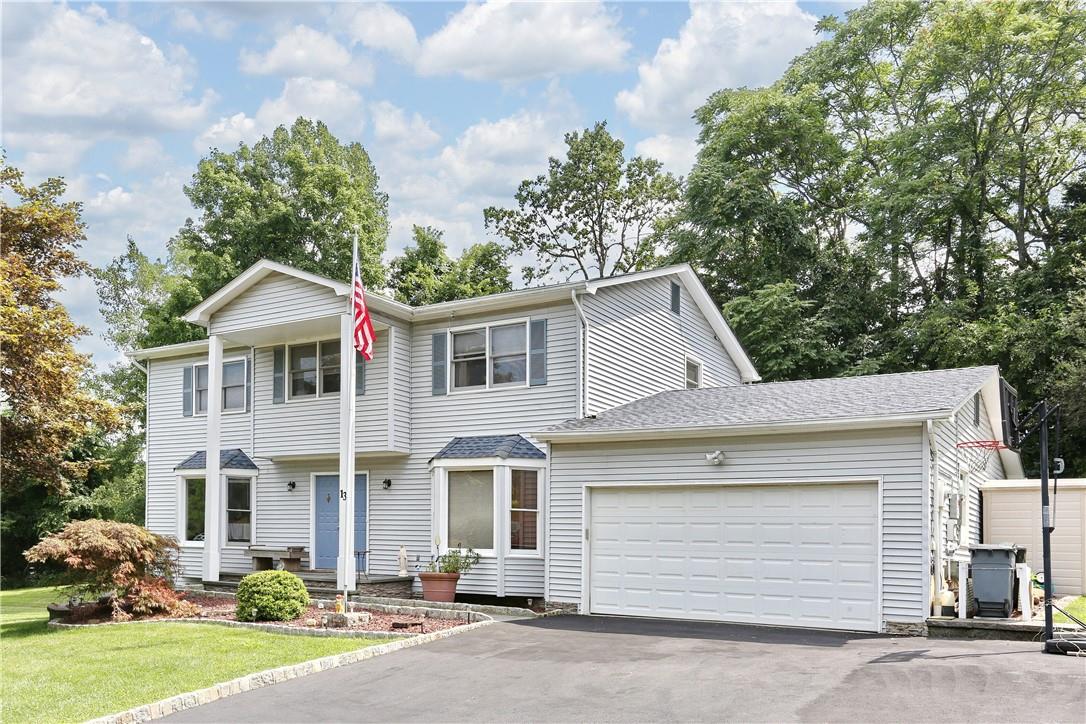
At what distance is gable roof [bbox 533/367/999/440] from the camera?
12.6 metres

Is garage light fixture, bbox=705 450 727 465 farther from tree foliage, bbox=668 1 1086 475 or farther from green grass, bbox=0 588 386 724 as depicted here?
tree foliage, bbox=668 1 1086 475

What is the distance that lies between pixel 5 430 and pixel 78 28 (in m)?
9.95

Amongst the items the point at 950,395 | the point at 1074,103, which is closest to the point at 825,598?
the point at 950,395

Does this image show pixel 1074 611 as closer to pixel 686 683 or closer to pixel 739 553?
pixel 739 553

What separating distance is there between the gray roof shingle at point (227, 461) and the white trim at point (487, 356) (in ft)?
17.8

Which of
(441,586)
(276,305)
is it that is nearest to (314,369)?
(276,305)

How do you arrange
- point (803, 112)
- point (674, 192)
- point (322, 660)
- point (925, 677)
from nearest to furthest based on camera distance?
1. point (925, 677)
2. point (322, 660)
3. point (803, 112)
4. point (674, 192)

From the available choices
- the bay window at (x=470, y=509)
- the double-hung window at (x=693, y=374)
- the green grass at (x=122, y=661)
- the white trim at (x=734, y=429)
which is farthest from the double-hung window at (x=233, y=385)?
the double-hung window at (x=693, y=374)

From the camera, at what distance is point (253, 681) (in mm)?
9438

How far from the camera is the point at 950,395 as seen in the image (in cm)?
1304

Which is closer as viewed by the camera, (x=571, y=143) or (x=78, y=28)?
(x=78, y=28)

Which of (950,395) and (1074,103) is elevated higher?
(1074,103)

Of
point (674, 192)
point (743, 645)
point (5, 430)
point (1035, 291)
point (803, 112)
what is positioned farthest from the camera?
point (674, 192)

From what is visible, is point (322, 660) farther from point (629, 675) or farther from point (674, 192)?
point (674, 192)
